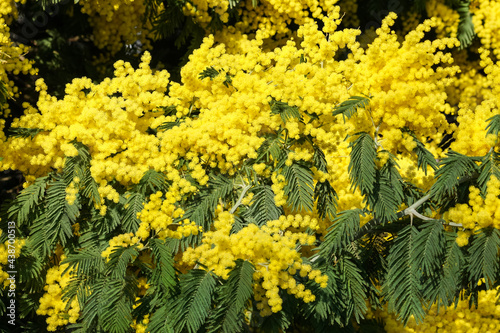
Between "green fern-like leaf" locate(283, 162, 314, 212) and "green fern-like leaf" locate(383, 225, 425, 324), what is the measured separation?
503 millimetres

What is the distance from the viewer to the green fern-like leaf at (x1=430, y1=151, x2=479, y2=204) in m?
2.67

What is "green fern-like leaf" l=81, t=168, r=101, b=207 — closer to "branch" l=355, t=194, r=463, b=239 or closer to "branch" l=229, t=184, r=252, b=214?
"branch" l=229, t=184, r=252, b=214

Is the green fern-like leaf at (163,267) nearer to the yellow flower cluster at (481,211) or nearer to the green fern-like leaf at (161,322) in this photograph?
the green fern-like leaf at (161,322)

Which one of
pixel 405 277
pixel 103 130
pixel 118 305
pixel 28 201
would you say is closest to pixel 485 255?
pixel 405 277

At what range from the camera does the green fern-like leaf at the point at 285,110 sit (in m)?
2.86

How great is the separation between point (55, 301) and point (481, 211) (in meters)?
2.46

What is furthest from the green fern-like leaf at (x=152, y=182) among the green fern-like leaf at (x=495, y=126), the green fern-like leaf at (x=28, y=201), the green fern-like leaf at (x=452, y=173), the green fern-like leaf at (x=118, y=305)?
the green fern-like leaf at (x=495, y=126)

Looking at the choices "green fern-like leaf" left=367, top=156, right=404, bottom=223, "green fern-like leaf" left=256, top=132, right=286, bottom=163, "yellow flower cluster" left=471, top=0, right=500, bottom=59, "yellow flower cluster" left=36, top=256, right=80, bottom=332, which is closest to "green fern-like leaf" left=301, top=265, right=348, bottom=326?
"green fern-like leaf" left=367, top=156, right=404, bottom=223

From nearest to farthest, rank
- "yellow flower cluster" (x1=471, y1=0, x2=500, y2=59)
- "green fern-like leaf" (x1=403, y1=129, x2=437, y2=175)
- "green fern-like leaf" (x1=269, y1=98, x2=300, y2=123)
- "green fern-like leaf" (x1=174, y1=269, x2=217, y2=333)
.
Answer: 1. "green fern-like leaf" (x1=174, y1=269, x2=217, y2=333)
2. "green fern-like leaf" (x1=269, y1=98, x2=300, y2=123)
3. "green fern-like leaf" (x1=403, y1=129, x2=437, y2=175)
4. "yellow flower cluster" (x1=471, y1=0, x2=500, y2=59)

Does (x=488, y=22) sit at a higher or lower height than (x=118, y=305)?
higher

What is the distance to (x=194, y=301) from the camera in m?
2.50

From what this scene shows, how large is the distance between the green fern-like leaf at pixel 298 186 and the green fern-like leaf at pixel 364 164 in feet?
0.79

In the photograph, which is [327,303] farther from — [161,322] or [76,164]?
[76,164]

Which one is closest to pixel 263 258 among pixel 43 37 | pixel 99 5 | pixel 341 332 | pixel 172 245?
pixel 172 245
